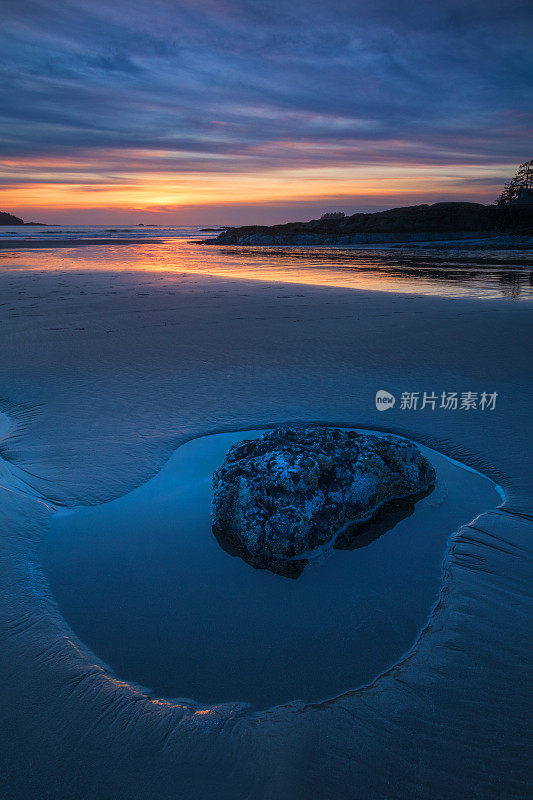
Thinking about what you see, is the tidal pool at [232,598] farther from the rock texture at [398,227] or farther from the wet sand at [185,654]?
the rock texture at [398,227]

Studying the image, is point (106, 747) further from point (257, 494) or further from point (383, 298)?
point (383, 298)

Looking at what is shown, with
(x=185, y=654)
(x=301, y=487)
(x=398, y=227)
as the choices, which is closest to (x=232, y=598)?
(x=185, y=654)

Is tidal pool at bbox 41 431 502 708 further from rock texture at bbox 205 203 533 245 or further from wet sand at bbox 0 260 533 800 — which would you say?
rock texture at bbox 205 203 533 245

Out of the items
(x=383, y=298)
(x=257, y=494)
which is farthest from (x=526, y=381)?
(x=383, y=298)

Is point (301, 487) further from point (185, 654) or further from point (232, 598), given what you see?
point (185, 654)

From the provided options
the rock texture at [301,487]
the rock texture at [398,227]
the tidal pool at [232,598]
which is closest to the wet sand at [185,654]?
the tidal pool at [232,598]

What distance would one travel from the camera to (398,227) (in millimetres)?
49031

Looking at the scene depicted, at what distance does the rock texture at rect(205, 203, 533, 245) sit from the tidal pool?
42087mm

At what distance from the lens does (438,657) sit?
6.19ft

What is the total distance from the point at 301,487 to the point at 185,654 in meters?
1.02

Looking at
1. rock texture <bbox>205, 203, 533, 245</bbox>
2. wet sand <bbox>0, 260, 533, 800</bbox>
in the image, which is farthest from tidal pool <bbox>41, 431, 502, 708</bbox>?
rock texture <bbox>205, 203, 533, 245</bbox>

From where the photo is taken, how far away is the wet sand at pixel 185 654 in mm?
1506

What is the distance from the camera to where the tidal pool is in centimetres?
184

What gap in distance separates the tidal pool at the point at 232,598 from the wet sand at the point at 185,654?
8 cm
